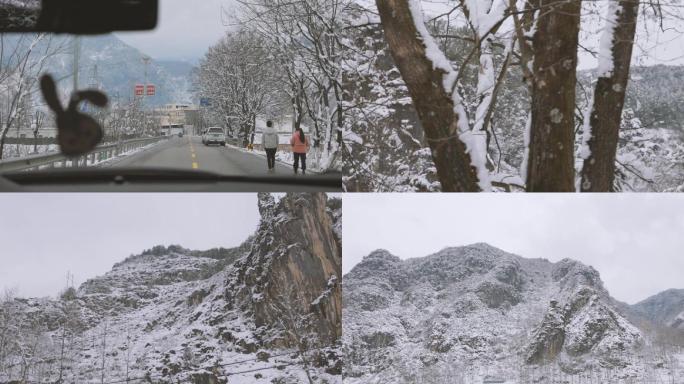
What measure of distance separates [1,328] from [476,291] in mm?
2520

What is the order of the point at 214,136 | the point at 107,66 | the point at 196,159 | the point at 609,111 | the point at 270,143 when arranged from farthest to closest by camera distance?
the point at 609,111 → the point at 270,143 → the point at 214,136 → the point at 196,159 → the point at 107,66

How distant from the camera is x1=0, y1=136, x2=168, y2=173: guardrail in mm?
2617

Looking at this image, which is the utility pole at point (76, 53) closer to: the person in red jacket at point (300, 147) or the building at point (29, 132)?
the building at point (29, 132)

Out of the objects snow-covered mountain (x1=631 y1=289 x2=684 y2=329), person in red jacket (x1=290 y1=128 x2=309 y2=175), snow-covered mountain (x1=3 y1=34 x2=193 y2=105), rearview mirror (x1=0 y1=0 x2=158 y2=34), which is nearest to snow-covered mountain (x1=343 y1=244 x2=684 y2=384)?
snow-covered mountain (x1=631 y1=289 x2=684 y2=329)

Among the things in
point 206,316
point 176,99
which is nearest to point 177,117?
point 176,99

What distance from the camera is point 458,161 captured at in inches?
140

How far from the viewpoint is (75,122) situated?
2439 millimetres

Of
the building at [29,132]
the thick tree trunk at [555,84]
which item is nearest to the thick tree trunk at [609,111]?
the thick tree trunk at [555,84]

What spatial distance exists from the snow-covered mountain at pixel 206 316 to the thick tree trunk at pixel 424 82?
74 cm

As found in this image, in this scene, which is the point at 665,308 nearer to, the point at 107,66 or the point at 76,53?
the point at 107,66

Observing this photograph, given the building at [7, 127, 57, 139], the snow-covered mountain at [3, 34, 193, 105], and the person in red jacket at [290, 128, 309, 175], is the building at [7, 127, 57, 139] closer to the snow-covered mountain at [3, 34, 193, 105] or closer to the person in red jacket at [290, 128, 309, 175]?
the snow-covered mountain at [3, 34, 193, 105]

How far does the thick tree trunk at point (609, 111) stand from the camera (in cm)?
371

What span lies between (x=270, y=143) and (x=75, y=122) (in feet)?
3.43

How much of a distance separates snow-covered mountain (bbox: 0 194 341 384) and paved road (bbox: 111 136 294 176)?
660mm
